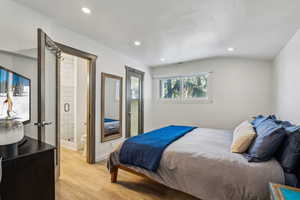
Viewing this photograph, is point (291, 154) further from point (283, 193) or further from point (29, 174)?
point (29, 174)

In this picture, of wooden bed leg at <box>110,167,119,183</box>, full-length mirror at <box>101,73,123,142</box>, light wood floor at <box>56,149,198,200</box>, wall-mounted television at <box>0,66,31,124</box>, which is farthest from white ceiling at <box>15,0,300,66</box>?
light wood floor at <box>56,149,198,200</box>

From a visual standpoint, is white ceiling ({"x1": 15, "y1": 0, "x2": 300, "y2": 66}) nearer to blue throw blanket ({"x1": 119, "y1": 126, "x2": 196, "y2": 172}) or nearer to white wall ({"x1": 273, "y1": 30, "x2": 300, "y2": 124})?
white wall ({"x1": 273, "y1": 30, "x2": 300, "y2": 124})

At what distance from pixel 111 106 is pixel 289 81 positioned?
3391 millimetres

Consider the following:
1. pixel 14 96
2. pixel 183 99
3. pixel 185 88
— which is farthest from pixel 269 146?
pixel 185 88

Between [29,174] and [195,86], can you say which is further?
[195,86]

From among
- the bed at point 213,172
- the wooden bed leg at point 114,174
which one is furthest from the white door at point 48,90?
the bed at point 213,172

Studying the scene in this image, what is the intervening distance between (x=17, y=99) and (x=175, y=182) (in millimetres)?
2014

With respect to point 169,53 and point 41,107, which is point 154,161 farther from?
point 169,53

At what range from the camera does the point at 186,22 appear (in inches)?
84.7

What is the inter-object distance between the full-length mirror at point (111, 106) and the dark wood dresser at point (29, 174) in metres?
1.80

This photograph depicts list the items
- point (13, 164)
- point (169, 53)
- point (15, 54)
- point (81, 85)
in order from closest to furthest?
point (13, 164)
point (15, 54)
point (169, 53)
point (81, 85)

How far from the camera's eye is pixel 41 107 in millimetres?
1713

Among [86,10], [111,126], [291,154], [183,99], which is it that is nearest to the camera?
[291,154]

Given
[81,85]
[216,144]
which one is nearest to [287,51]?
[216,144]
